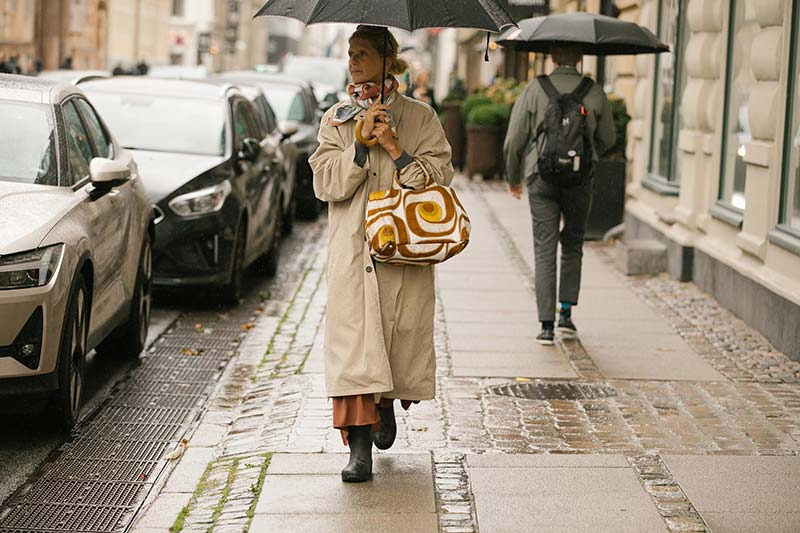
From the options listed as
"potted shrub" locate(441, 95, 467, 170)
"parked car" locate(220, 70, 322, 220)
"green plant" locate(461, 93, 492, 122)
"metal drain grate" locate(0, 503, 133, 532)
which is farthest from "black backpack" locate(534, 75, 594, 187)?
"potted shrub" locate(441, 95, 467, 170)

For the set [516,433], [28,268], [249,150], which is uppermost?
[249,150]

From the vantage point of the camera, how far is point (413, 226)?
5652 mm

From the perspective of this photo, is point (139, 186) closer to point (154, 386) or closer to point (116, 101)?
point (154, 386)

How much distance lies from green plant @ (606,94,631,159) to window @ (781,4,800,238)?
6.27 metres

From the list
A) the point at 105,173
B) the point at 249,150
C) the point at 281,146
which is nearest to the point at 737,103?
the point at 249,150

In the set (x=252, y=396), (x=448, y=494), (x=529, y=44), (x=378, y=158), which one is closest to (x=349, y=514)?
(x=448, y=494)

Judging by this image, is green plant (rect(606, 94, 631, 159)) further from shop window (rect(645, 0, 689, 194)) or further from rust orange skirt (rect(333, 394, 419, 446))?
rust orange skirt (rect(333, 394, 419, 446))

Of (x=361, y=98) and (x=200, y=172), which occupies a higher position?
(x=361, y=98)

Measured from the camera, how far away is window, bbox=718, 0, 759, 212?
444 inches

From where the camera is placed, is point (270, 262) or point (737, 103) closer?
point (737, 103)

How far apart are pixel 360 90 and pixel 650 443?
2.21m

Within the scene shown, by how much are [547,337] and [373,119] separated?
3886 millimetres

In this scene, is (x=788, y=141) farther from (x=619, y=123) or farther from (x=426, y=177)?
(x=619, y=123)

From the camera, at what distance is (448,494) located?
5738mm
